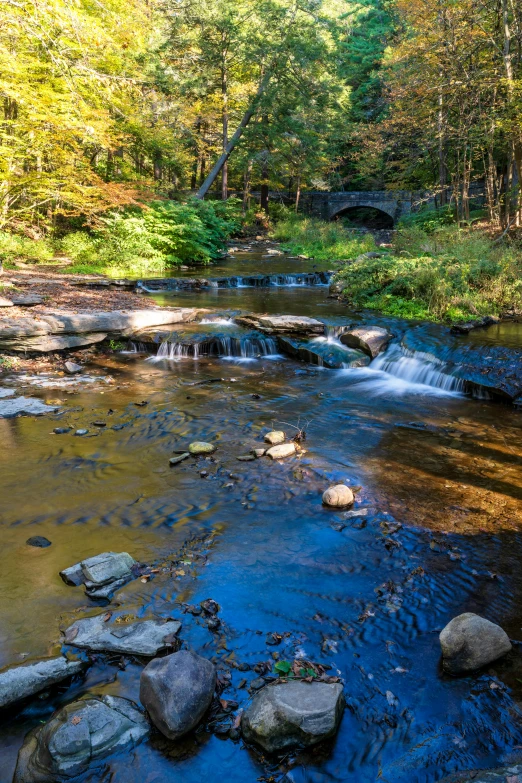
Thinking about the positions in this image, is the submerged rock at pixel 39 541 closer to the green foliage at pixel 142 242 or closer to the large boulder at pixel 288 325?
the large boulder at pixel 288 325

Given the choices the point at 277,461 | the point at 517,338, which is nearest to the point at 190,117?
the point at 517,338

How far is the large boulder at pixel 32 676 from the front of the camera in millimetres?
2734

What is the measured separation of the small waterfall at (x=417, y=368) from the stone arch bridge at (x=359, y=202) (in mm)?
21841

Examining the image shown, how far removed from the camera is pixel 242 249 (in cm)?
2598

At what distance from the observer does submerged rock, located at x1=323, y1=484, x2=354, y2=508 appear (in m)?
4.94

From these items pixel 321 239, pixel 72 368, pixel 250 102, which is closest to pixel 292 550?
pixel 72 368

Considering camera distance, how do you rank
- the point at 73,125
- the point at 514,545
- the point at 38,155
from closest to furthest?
the point at 514,545 < the point at 73,125 < the point at 38,155

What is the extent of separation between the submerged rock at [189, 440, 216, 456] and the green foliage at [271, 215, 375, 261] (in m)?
17.9

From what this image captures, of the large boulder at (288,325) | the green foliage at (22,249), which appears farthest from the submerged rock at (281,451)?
the green foliage at (22,249)

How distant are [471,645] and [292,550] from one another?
1593 mm

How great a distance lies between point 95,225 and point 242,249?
8.95 m

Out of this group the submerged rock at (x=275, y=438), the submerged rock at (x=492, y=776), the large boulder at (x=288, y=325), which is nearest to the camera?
the submerged rock at (x=492, y=776)

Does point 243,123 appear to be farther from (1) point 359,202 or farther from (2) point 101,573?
(2) point 101,573

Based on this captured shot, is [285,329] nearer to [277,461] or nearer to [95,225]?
[277,461]
